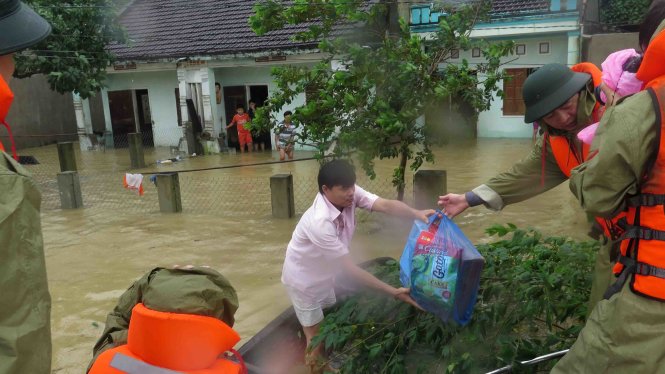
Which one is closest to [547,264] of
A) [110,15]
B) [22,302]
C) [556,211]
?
[22,302]

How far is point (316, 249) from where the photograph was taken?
3568 mm

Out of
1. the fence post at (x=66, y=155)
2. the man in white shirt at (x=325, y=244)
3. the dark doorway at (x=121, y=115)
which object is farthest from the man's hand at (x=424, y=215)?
the dark doorway at (x=121, y=115)

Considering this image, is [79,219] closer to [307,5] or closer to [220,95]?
[307,5]

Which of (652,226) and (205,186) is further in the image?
(205,186)

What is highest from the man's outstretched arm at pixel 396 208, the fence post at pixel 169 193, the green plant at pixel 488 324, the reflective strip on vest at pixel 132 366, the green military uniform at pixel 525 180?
the green military uniform at pixel 525 180

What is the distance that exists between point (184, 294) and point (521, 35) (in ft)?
47.2

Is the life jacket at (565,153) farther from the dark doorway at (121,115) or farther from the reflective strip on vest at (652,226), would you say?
the dark doorway at (121,115)

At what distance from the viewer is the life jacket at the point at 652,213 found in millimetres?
1870

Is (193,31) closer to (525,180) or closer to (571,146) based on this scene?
(525,180)

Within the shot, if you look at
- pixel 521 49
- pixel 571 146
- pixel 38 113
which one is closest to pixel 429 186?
pixel 571 146

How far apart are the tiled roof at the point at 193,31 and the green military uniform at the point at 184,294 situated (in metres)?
12.2

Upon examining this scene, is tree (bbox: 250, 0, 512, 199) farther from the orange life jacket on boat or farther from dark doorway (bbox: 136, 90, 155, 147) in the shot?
dark doorway (bbox: 136, 90, 155, 147)

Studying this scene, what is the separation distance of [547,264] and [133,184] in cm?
750

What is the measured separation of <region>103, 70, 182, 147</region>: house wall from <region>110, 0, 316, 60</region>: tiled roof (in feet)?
3.55
